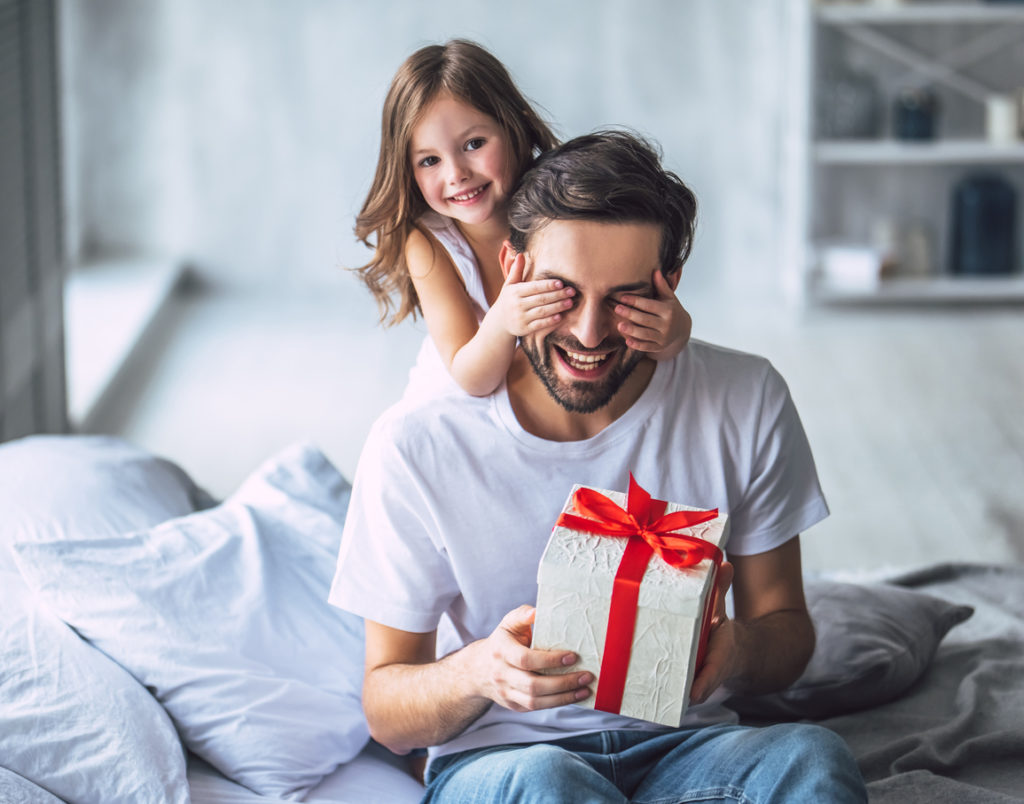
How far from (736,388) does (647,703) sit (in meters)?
0.44

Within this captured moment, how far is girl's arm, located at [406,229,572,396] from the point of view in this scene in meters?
1.40

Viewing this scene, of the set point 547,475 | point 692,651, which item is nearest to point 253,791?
point 547,475

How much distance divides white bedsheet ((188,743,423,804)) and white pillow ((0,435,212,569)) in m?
0.39

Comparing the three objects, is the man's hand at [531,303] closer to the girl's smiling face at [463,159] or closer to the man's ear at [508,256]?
the man's ear at [508,256]

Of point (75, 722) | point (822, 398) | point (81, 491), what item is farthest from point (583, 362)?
point (822, 398)

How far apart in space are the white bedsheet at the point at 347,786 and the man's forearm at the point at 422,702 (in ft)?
0.53

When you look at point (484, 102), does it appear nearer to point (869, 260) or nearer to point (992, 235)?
point (869, 260)

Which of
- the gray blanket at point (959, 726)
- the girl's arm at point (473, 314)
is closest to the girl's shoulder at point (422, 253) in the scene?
the girl's arm at point (473, 314)

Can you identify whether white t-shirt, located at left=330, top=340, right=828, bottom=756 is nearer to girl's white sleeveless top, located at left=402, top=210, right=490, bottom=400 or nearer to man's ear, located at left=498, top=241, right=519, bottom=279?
man's ear, located at left=498, top=241, right=519, bottom=279

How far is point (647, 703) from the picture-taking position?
1.28m

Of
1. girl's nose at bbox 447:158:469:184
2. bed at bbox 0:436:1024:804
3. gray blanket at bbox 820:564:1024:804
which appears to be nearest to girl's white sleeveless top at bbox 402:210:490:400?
girl's nose at bbox 447:158:469:184

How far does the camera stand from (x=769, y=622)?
1.53 meters

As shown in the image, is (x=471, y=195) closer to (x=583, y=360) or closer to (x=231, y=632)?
(x=583, y=360)

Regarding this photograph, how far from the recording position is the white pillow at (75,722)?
1461 mm
